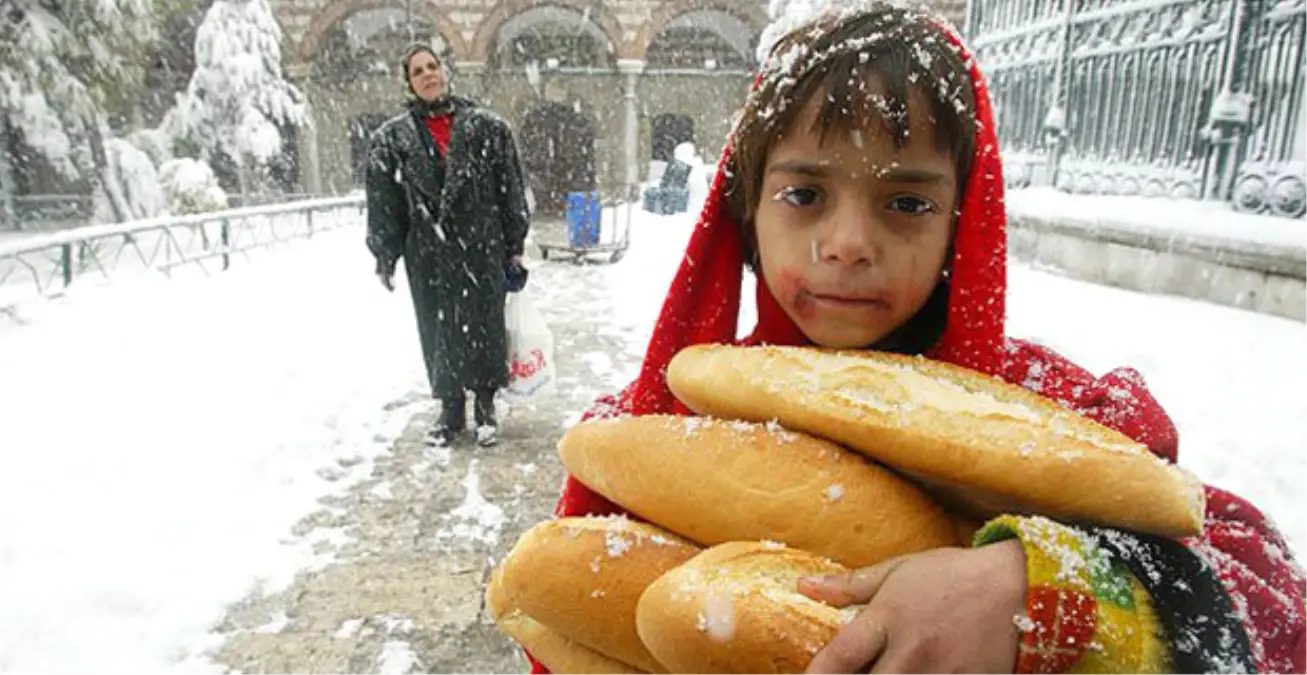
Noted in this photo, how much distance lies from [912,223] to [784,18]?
17.5 metres

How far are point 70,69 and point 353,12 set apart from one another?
805 cm

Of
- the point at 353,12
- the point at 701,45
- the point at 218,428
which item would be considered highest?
the point at 353,12

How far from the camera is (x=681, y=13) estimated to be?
21.3m

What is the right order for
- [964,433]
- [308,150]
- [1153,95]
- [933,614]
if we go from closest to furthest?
[933,614]
[964,433]
[1153,95]
[308,150]

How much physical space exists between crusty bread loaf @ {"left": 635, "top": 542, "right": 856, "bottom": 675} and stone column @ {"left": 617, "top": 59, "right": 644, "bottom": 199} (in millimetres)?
21181

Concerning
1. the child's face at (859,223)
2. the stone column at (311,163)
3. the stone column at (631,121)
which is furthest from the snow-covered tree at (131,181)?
the child's face at (859,223)

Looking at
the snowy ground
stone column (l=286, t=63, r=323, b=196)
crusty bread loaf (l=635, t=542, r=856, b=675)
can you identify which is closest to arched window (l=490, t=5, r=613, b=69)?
stone column (l=286, t=63, r=323, b=196)

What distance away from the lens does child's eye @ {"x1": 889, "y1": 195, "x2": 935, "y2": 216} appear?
1007mm

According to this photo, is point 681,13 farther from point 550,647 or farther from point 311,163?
point 550,647

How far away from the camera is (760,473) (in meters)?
0.78

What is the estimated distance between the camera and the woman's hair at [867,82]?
100 cm

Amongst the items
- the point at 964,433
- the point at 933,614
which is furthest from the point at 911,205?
the point at 933,614

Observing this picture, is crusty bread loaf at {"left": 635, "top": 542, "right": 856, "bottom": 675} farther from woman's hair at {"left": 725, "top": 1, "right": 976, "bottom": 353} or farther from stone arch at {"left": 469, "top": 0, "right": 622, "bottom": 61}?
stone arch at {"left": 469, "top": 0, "right": 622, "bottom": 61}

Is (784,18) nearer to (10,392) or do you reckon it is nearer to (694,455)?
(10,392)
